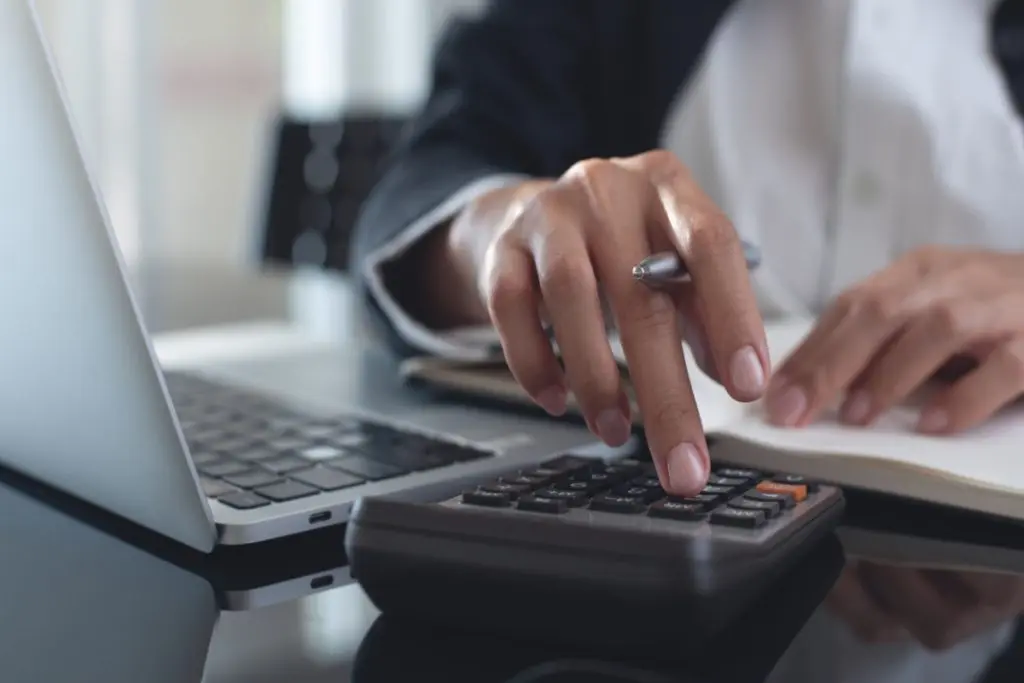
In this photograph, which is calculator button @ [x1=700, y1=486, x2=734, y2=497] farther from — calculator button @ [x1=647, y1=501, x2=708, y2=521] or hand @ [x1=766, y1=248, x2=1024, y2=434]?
hand @ [x1=766, y1=248, x2=1024, y2=434]

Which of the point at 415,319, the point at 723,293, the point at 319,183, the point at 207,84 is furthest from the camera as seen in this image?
the point at 207,84

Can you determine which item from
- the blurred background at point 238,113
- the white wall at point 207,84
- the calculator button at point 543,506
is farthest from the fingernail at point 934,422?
the white wall at point 207,84

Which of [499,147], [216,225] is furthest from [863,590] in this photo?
[216,225]

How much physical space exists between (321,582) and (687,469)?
0.12 metres

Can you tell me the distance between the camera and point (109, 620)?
317mm

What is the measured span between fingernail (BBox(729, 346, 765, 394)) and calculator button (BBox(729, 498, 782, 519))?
6cm

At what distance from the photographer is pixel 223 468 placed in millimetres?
423

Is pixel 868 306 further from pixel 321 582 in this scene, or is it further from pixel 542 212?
pixel 321 582

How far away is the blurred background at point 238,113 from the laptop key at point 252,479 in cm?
84

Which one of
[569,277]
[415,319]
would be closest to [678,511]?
[569,277]

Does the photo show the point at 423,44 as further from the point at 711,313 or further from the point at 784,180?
the point at 711,313

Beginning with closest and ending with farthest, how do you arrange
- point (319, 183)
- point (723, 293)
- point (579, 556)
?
point (579, 556), point (723, 293), point (319, 183)

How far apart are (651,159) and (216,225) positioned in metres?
1.35

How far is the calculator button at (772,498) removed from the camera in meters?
0.33
